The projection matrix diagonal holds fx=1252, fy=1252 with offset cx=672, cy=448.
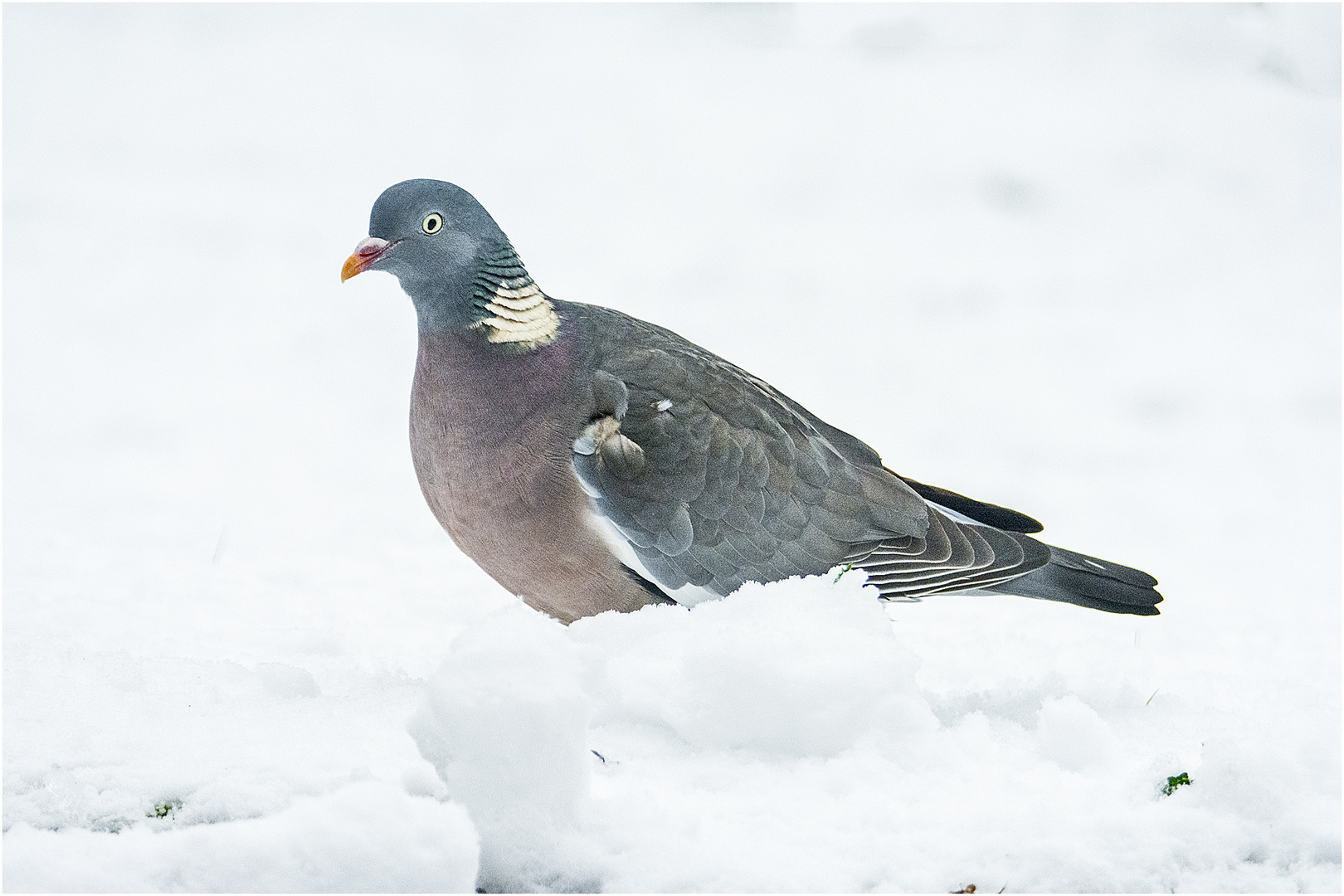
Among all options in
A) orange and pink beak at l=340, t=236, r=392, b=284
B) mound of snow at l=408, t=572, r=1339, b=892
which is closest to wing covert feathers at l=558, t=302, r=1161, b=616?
orange and pink beak at l=340, t=236, r=392, b=284

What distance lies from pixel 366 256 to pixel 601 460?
833 mm

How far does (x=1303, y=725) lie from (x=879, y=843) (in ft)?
2.27

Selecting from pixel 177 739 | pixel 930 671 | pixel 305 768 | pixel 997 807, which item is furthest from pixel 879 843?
pixel 930 671

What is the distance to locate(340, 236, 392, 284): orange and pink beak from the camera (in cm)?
325

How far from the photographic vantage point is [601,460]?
310 centimetres

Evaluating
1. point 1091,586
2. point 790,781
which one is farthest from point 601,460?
point 1091,586

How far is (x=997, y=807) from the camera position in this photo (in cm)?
184

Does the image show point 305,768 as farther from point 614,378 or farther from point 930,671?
point 930,671

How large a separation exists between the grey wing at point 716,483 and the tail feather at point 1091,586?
16.0 inches

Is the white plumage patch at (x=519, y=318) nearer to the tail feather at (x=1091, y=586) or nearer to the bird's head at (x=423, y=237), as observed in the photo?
the bird's head at (x=423, y=237)

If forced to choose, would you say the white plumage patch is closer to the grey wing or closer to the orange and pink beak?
the grey wing

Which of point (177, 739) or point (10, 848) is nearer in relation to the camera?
point (10, 848)

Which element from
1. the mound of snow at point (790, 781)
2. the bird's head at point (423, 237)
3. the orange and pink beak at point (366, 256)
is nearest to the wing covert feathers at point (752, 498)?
the bird's head at point (423, 237)

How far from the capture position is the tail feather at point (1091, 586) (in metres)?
3.60
